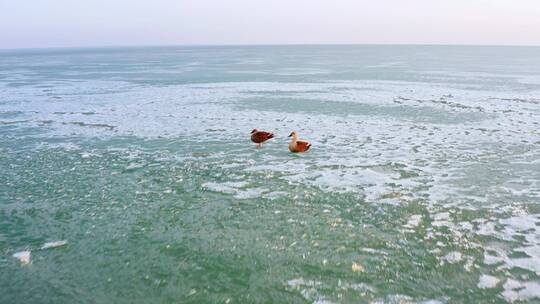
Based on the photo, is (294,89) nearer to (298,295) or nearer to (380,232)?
(380,232)

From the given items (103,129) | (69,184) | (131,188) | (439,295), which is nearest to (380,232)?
(439,295)

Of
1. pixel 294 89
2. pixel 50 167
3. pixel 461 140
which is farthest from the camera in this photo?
pixel 294 89

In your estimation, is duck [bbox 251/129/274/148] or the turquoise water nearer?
the turquoise water

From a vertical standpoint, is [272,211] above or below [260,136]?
below

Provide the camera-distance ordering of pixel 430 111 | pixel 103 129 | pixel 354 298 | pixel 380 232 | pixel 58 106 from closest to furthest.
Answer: pixel 354 298 → pixel 380 232 → pixel 103 129 → pixel 430 111 → pixel 58 106

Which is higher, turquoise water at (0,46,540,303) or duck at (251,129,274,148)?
duck at (251,129,274,148)

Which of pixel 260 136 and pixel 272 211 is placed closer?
pixel 272 211

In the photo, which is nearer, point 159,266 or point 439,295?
point 439,295
